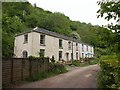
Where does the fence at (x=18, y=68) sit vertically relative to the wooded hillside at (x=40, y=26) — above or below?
below

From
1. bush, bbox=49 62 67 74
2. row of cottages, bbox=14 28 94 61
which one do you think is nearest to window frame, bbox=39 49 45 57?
row of cottages, bbox=14 28 94 61

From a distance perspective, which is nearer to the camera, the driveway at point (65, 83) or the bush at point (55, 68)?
the driveway at point (65, 83)

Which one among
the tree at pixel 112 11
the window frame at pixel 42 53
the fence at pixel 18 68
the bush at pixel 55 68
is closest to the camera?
the tree at pixel 112 11

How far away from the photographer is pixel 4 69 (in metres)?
15.4

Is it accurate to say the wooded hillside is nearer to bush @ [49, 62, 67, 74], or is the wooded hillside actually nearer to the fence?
the fence

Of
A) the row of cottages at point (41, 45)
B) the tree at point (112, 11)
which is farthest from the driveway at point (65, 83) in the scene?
the row of cottages at point (41, 45)

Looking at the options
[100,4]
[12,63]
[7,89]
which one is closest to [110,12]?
[100,4]

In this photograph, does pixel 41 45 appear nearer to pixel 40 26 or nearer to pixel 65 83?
pixel 65 83

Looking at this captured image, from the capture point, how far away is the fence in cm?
1558

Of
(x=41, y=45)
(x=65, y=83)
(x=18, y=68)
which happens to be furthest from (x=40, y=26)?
(x=65, y=83)

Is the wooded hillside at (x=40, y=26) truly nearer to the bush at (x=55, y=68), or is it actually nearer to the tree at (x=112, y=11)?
the tree at (x=112, y=11)

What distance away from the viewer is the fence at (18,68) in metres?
15.6

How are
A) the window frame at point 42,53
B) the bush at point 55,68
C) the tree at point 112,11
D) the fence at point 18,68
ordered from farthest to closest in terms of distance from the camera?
the window frame at point 42,53
the bush at point 55,68
the fence at point 18,68
the tree at point 112,11

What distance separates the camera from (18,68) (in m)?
18.0
